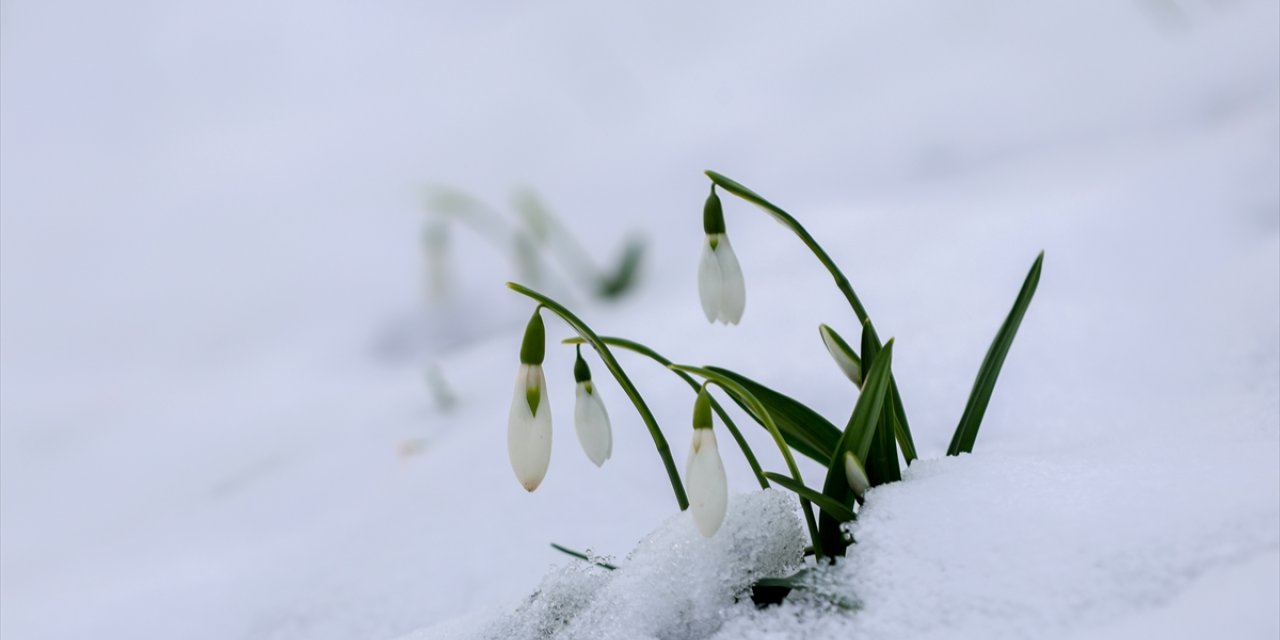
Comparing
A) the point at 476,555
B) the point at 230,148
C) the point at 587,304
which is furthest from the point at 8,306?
the point at 476,555

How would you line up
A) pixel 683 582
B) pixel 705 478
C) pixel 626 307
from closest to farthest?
pixel 705 478 → pixel 683 582 → pixel 626 307

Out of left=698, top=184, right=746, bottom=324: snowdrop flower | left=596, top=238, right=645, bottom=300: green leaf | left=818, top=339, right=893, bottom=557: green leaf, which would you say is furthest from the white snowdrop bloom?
left=596, top=238, right=645, bottom=300: green leaf

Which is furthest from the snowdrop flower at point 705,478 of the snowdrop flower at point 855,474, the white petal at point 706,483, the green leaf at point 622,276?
the green leaf at point 622,276

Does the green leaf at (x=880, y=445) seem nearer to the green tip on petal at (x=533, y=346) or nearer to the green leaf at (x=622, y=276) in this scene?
the green tip on petal at (x=533, y=346)

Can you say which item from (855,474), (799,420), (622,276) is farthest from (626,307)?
(855,474)

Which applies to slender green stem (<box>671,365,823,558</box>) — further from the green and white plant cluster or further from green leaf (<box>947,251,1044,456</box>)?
green leaf (<box>947,251,1044,456</box>)

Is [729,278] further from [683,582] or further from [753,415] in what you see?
[683,582]
